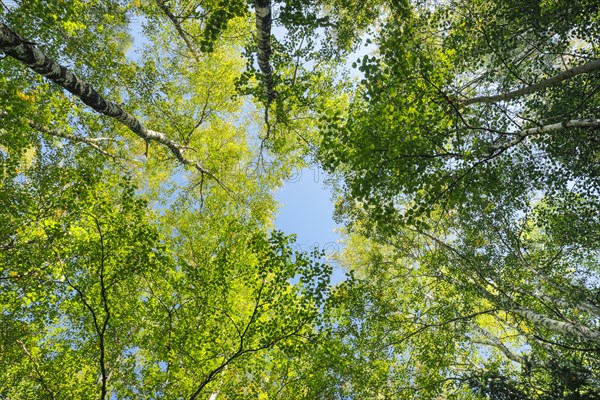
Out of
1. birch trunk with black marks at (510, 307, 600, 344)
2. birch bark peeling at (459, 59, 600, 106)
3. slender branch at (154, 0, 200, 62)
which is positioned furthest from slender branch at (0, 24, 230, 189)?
birch trunk with black marks at (510, 307, 600, 344)

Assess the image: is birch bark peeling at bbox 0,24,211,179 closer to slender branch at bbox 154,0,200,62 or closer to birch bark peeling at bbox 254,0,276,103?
birch bark peeling at bbox 254,0,276,103

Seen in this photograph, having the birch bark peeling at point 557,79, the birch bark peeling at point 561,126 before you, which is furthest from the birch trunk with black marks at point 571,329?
the birch bark peeling at point 557,79

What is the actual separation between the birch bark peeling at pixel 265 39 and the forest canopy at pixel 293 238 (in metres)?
0.04

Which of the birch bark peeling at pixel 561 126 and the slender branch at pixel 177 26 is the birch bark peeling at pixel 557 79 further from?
the slender branch at pixel 177 26

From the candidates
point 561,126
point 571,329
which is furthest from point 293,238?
point 571,329

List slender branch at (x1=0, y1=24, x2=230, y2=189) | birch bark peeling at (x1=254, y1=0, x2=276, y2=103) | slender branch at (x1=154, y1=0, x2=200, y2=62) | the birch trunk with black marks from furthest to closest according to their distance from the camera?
slender branch at (x1=154, y1=0, x2=200, y2=62), the birch trunk with black marks, birch bark peeling at (x1=254, y1=0, x2=276, y2=103), slender branch at (x1=0, y1=24, x2=230, y2=189)

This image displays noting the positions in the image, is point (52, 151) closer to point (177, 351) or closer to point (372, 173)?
point (177, 351)

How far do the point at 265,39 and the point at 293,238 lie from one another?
4987 mm

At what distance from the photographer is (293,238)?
27.5ft

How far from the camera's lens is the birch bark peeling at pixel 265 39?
516cm

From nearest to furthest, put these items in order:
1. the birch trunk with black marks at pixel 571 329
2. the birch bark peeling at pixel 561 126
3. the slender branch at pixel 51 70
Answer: the birch bark peeling at pixel 561 126 < the slender branch at pixel 51 70 < the birch trunk with black marks at pixel 571 329

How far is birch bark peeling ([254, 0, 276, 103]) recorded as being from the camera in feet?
16.9

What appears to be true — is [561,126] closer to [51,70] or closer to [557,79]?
[557,79]

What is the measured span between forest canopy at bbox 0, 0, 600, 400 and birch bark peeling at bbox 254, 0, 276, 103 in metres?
0.04
